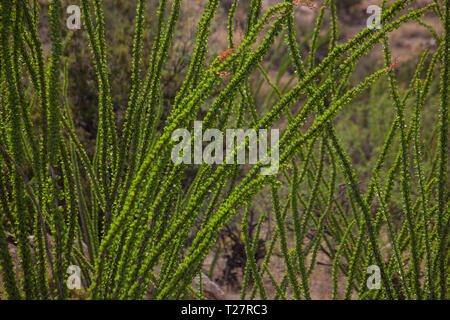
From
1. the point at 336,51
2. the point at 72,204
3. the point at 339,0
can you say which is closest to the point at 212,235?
the point at 72,204

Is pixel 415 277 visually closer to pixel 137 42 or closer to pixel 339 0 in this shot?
pixel 137 42

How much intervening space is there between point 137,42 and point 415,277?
898mm

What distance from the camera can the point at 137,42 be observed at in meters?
0.88

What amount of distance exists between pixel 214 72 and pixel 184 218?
30 cm

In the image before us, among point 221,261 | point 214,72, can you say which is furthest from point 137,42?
point 221,261

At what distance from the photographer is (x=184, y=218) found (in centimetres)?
68

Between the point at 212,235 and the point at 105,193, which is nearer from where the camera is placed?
the point at 212,235

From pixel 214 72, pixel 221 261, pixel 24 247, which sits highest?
pixel 214 72

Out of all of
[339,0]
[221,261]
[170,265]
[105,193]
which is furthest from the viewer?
[339,0]
